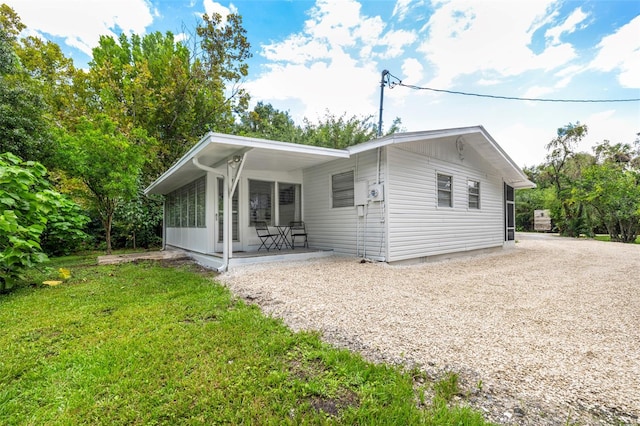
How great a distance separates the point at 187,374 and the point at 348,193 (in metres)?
Result: 5.58

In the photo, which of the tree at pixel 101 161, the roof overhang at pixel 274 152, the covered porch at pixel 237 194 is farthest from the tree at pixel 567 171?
the tree at pixel 101 161

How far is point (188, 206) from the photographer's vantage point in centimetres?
847

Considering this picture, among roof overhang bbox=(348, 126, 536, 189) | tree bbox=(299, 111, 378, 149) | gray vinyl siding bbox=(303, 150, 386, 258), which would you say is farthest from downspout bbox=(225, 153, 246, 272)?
tree bbox=(299, 111, 378, 149)

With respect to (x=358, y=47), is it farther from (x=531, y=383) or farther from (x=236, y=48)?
(x=531, y=383)

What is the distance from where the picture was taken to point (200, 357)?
226cm

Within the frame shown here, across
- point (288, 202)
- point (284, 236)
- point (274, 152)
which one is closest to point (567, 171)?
point (288, 202)

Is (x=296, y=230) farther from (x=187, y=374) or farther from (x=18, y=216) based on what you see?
(x=187, y=374)

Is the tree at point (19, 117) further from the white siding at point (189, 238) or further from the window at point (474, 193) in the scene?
the window at point (474, 193)

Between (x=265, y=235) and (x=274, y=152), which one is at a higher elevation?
(x=274, y=152)

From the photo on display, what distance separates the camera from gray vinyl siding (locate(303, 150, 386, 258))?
6.49 meters

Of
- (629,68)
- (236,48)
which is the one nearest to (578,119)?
(629,68)

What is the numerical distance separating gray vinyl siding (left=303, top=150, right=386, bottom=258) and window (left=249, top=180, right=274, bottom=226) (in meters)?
1.02

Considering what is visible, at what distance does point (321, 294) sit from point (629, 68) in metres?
13.6

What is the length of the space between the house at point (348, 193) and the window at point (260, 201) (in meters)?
0.03
